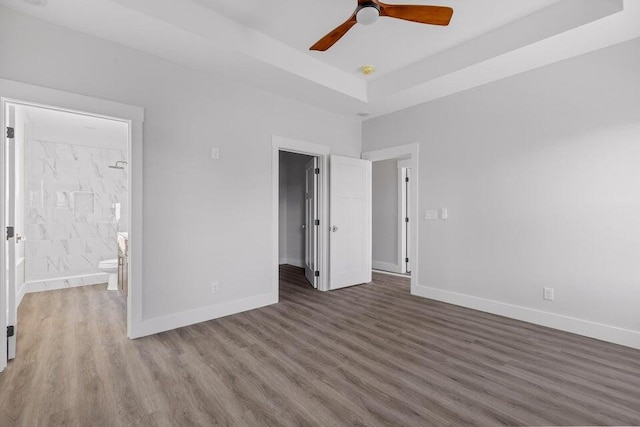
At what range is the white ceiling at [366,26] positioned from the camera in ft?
8.75

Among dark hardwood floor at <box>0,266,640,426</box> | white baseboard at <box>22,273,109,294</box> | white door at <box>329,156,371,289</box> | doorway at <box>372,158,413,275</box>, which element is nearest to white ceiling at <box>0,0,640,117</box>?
white door at <box>329,156,371,289</box>

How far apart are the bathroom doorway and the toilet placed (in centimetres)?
1

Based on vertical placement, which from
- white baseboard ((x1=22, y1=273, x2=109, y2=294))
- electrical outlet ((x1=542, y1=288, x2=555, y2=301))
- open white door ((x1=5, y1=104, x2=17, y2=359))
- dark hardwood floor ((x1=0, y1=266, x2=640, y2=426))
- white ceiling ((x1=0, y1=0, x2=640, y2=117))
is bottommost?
dark hardwood floor ((x1=0, y1=266, x2=640, y2=426))

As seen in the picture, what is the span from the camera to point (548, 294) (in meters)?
3.23

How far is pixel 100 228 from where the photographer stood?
5438 millimetres

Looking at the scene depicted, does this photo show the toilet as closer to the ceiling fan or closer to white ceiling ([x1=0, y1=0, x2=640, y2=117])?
white ceiling ([x1=0, y1=0, x2=640, y2=117])

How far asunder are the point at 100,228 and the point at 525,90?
667 cm

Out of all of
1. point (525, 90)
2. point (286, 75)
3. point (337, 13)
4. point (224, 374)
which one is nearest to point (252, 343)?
point (224, 374)

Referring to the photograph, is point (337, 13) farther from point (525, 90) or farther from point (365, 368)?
point (365, 368)

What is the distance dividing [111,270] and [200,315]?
231cm

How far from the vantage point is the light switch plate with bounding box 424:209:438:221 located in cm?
421

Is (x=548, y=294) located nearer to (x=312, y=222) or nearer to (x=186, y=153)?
(x=312, y=222)

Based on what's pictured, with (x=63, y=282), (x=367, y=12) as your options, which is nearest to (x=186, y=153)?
(x=367, y=12)

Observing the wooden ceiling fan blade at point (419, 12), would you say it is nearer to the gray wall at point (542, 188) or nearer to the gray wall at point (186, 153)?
the gray wall at point (542, 188)
